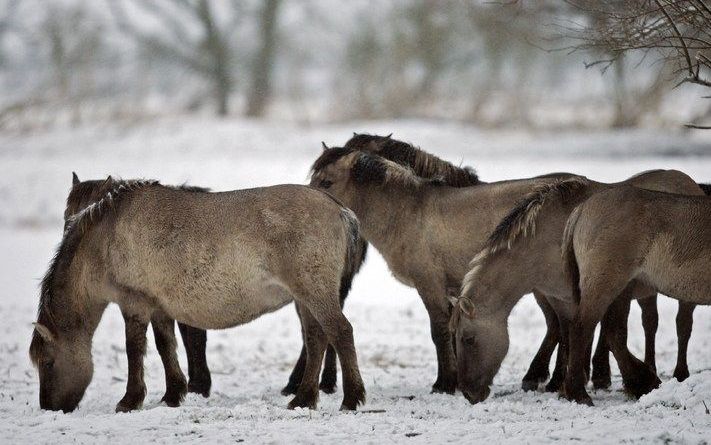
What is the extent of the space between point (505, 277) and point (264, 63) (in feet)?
75.7

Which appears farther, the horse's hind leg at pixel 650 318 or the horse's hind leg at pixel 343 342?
the horse's hind leg at pixel 650 318

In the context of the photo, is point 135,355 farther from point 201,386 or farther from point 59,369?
point 201,386

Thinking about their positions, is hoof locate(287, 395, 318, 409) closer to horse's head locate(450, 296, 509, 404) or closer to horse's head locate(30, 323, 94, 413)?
horse's head locate(450, 296, 509, 404)

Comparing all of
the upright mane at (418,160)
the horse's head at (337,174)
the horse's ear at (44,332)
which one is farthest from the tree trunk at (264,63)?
the horse's ear at (44,332)

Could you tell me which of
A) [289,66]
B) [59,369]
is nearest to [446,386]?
[59,369]

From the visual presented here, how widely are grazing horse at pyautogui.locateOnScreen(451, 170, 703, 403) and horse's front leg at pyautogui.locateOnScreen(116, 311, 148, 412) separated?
2539 millimetres

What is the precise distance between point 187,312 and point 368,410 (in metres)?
1.64

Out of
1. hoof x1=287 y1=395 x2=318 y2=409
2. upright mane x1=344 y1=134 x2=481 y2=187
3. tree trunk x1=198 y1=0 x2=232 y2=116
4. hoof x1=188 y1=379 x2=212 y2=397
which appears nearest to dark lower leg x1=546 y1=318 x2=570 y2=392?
upright mane x1=344 y1=134 x2=481 y2=187

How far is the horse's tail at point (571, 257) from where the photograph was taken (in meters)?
6.90

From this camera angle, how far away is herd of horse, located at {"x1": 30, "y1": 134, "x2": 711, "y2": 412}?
21.4 feet

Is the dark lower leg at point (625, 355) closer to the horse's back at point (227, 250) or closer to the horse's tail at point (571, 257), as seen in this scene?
the horse's tail at point (571, 257)

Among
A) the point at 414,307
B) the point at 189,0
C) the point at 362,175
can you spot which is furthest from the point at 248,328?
the point at 189,0

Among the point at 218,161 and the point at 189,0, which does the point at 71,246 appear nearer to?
the point at 218,161

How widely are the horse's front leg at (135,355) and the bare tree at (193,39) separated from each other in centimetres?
2180
